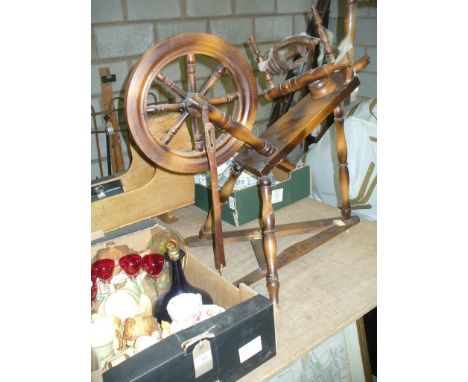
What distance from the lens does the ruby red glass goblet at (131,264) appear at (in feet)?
3.19

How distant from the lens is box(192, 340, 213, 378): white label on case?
0.69 meters

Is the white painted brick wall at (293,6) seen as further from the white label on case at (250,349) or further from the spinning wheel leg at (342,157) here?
the white label on case at (250,349)

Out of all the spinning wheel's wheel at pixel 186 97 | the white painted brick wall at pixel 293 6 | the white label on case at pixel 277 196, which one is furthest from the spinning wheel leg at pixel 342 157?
the white painted brick wall at pixel 293 6

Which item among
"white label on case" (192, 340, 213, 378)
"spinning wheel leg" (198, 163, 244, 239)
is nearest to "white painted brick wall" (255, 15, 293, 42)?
"spinning wheel leg" (198, 163, 244, 239)

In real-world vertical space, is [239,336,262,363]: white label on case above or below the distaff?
below

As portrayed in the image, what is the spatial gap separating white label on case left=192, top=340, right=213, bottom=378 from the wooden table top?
0.11 metres

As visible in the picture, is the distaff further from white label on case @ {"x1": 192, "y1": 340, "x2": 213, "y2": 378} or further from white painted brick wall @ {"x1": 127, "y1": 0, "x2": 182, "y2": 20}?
white painted brick wall @ {"x1": 127, "y1": 0, "x2": 182, "y2": 20}

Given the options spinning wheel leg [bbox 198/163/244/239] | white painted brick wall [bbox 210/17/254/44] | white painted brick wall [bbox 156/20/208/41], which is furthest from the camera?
white painted brick wall [bbox 210/17/254/44]

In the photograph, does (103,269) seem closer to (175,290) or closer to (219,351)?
(175,290)

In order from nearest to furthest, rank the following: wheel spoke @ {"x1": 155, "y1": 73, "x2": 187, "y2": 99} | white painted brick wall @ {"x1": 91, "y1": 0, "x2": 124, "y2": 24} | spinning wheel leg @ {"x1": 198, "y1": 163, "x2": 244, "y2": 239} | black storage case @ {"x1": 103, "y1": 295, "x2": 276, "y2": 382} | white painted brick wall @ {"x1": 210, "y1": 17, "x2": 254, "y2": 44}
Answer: black storage case @ {"x1": 103, "y1": 295, "x2": 276, "y2": 382} < wheel spoke @ {"x1": 155, "y1": 73, "x2": 187, "y2": 99} < spinning wheel leg @ {"x1": 198, "y1": 163, "x2": 244, "y2": 239} < white painted brick wall @ {"x1": 91, "y1": 0, "x2": 124, "y2": 24} < white painted brick wall @ {"x1": 210, "y1": 17, "x2": 254, "y2": 44}

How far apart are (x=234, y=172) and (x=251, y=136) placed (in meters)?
0.16
